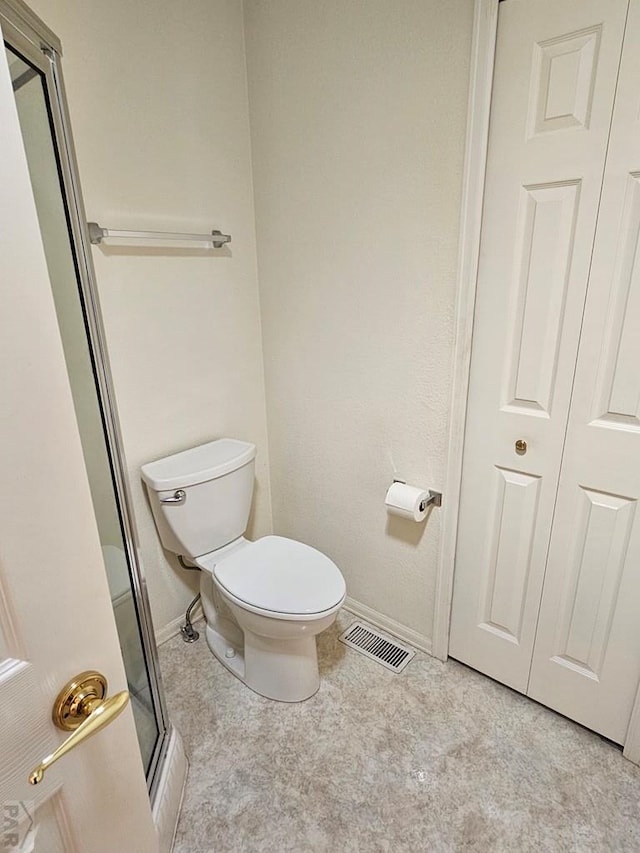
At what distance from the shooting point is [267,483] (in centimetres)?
229

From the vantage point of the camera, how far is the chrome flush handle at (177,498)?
1.67m

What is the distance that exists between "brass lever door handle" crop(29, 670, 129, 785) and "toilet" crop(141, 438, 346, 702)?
895mm

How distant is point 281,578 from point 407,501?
0.50 meters

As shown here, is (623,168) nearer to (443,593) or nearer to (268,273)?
(268,273)

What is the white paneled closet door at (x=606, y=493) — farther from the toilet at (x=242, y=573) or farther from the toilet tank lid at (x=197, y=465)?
the toilet tank lid at (x=197, y=465)

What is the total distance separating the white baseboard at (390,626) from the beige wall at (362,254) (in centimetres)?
3

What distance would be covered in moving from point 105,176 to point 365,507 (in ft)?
4.70

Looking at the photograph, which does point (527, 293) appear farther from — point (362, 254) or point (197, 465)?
point (197, 465)

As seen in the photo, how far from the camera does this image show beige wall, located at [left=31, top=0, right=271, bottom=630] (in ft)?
4.75

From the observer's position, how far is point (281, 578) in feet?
5.38

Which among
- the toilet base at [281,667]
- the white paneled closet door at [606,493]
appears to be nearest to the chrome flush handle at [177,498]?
the toilet base at [281,667]

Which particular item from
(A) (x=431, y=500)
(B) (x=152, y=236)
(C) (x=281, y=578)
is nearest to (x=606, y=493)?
(A) (x=431, y=500)

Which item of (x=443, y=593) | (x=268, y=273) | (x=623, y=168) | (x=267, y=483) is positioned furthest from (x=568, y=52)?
(x=267, y=483)

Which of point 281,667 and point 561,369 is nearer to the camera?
point 561,369
